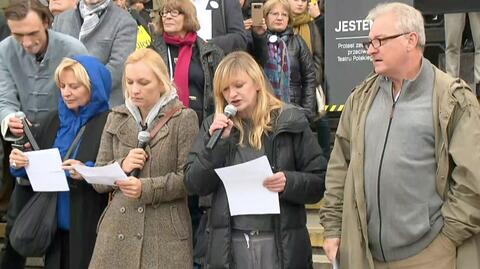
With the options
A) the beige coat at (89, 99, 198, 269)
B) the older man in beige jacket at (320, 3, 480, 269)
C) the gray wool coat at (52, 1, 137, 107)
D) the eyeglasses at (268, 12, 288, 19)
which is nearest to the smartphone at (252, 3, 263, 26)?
the eyeglasses at (268, 12, 288, 19)

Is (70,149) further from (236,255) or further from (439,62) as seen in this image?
(439,62)

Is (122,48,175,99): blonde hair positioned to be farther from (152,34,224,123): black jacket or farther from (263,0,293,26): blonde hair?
(263,0,293,26): blonde hair

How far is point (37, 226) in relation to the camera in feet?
16.5

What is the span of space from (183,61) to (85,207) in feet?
4.49

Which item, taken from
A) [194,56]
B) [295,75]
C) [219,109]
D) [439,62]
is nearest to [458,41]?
[439,62]

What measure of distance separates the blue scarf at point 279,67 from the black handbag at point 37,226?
226 cm

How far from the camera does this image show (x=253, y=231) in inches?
172

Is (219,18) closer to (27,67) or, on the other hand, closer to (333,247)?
(27,67)

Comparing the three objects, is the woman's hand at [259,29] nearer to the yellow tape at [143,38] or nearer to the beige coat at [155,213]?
the yellow tape at [143,38]

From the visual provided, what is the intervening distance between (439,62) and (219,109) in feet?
15.9

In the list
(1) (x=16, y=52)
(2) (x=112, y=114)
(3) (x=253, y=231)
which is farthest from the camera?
(1) (x=16, y=52)

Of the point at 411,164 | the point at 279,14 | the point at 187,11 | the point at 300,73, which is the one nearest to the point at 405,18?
the point at 411,164

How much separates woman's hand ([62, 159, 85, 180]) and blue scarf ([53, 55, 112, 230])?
0.32ft

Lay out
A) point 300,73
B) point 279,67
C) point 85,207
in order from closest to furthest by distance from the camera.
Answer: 1. point 85,207
2. point 279,67
3. point 300,73
